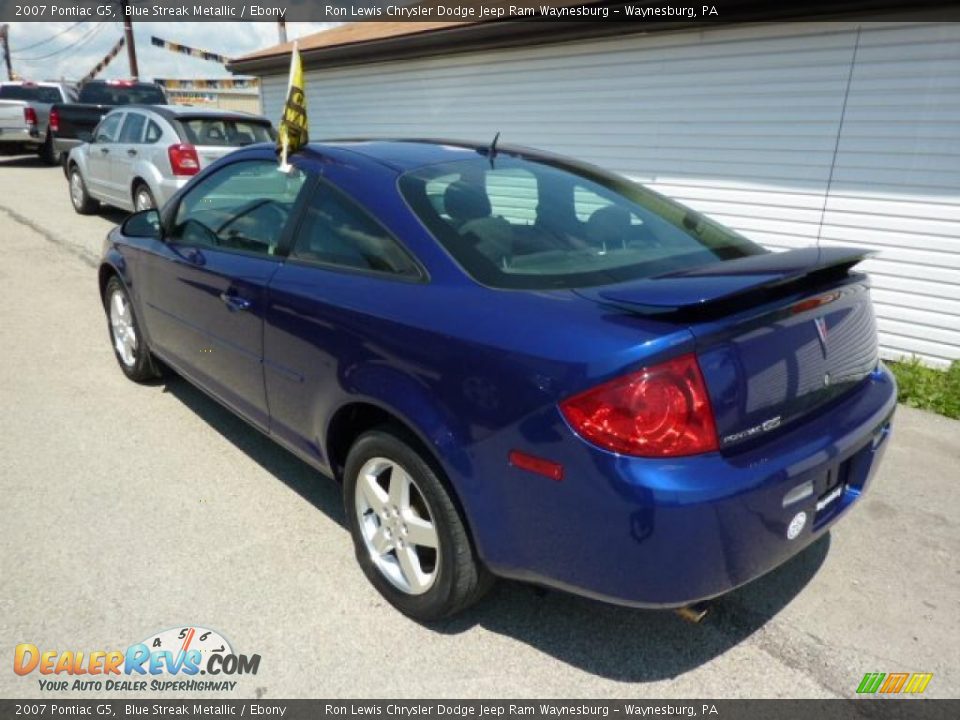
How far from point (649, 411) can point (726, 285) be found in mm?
416

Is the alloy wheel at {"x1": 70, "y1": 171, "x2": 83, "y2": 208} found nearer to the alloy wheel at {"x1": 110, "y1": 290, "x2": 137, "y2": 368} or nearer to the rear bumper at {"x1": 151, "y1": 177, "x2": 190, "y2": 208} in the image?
the rear bumper at {"x1": 151, "y1": 177, "x2": 190, "y2": 208}

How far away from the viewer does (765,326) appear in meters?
1.99

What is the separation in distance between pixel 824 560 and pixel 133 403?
12.5 feet

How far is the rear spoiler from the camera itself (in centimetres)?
184

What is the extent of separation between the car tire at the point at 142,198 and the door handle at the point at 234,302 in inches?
243

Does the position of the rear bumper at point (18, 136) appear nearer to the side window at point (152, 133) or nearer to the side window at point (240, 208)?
the side window at point (152, 133)

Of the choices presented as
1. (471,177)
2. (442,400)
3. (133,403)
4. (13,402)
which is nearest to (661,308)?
(442,400)

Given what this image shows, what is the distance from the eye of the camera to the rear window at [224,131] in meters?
8.40

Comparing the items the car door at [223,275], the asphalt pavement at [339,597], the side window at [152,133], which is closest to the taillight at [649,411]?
the asphalt pavement at [339,597]

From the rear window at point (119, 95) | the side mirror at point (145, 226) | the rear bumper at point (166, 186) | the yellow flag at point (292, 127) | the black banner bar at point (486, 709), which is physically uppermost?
the rear window at point (119, 95)

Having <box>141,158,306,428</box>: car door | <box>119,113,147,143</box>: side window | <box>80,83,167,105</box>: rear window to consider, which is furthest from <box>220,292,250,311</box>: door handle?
<box>80,83,167,105</box>: rear window

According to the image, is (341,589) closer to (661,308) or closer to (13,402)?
(661,308)

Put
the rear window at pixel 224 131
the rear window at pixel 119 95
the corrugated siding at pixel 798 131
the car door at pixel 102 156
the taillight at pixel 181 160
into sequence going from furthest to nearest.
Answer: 1. the rear window at pixel 119 95
2. the car door at pixel 102 156
3. the rear window at pixel 224 131
4. the taillight at pixel 181 160
5. the corrugated siding at pixel 798 131

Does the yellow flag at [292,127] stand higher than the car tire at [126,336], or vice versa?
the yellow flag at [292,127]
